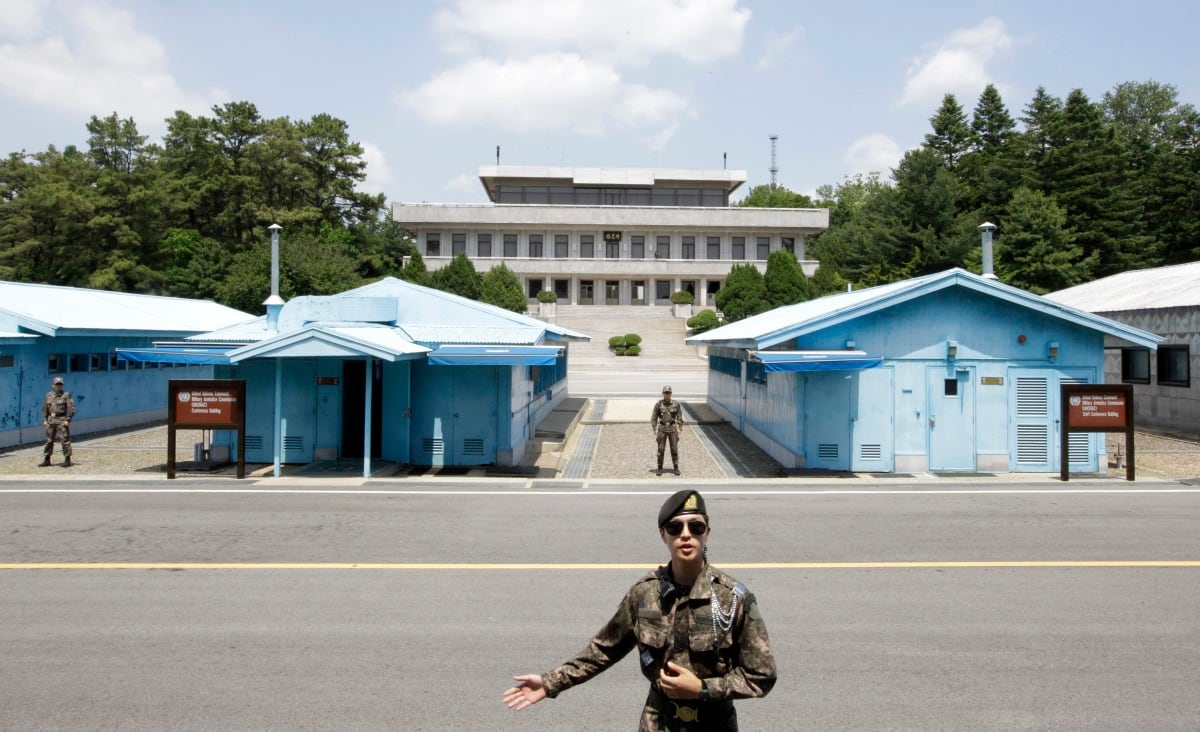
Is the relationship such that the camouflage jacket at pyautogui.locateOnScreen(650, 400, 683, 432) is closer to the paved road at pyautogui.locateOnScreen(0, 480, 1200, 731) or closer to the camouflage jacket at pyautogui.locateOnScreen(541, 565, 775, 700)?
the paved road at pyautogui.locateOnScreen(0, 480, 1200, 731)

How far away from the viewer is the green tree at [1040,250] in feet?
164

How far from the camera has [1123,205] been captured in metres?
56.7

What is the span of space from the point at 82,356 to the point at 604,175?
6113 cm

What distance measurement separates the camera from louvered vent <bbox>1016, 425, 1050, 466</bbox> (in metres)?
18.2

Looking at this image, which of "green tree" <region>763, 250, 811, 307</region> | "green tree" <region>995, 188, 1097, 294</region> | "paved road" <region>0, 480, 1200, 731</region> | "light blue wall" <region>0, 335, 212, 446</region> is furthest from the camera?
"green tree" <region>763, 250, 811, 307</region>

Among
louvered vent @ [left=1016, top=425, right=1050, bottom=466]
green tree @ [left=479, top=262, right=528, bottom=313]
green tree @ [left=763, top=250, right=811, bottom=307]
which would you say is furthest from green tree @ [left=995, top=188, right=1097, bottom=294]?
louvered vent @ [left=1016, top=425, right=1050, bottom=466]

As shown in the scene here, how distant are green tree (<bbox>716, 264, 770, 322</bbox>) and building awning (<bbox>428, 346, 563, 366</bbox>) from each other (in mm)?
43266

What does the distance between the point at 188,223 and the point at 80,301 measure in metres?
43.4

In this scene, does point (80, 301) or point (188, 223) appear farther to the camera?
point (188, 223)

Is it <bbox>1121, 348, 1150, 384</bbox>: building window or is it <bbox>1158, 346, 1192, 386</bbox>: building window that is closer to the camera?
<bbox>1158, 346, 1192, 386</bbox>: building window

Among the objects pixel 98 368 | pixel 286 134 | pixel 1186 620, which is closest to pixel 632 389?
pixel 98 368

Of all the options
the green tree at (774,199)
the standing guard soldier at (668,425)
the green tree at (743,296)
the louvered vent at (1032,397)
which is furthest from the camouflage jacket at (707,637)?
the green tree at (774,199)

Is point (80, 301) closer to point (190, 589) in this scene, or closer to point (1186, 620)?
point (190, 589)

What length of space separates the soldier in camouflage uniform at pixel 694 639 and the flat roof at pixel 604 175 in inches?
3138
